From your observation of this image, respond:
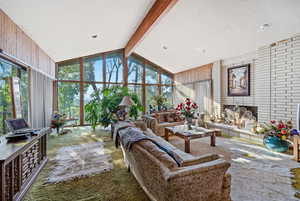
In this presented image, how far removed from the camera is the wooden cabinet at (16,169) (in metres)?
1.50

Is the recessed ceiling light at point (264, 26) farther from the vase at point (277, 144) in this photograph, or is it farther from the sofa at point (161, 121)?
the sofa at point (161, 121)

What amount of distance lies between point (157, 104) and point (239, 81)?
350 cm

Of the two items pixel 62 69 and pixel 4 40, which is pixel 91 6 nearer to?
pixel 4 40

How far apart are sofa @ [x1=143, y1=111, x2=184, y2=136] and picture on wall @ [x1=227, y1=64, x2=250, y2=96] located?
84.8 inches

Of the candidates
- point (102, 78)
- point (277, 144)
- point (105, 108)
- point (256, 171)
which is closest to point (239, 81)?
point (277, 144)

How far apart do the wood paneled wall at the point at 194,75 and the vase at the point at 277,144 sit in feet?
11.1

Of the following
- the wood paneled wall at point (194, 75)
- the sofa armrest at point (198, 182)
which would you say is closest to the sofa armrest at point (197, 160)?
the sofa armrest at point (198, 182)

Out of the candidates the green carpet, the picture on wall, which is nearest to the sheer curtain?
the green carpet

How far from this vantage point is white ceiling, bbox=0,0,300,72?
291cm

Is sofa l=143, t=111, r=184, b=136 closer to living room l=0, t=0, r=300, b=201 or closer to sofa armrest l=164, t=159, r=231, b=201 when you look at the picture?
living room l=0, t=0, r=300, b=201

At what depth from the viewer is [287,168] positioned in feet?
8.47

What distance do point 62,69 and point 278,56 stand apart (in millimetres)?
7606

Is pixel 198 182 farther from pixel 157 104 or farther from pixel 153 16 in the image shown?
pixel 157 104

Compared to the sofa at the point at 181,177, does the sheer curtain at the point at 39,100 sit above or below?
above
